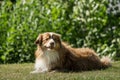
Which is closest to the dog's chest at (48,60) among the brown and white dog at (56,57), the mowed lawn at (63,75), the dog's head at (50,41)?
the brown and white dog at (56,57)

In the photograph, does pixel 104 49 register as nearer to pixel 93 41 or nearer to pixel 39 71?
pixel 93 41

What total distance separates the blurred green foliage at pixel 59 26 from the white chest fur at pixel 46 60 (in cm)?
369

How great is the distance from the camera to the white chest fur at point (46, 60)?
1066 cm

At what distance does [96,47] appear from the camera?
14.8 m

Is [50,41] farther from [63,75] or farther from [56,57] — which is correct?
[63,75]

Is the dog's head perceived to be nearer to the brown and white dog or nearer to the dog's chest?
the brown and white dog

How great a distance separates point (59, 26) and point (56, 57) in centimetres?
385

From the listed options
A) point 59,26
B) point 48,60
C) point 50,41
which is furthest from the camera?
point 59,26

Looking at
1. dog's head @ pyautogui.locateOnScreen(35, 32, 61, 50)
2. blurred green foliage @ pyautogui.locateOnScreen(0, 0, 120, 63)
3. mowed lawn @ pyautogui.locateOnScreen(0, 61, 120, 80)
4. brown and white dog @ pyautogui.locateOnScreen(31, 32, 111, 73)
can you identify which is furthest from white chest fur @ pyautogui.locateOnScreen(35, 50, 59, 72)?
blurred green foliage @ pyautogui.locateOnScreen(0, 0, 120, 63)

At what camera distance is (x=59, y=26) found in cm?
1448

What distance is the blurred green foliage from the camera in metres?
14.5

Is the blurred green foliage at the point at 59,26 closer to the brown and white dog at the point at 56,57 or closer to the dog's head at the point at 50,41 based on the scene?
the brown and white dog at the point at 56,57

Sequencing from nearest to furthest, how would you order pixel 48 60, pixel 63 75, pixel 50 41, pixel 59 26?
1. pixel 63 75
2. pixel 50 41
3. pixel 48 60
4. pixel 59 26

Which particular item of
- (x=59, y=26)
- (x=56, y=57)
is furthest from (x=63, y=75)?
(x=59, y=26)
